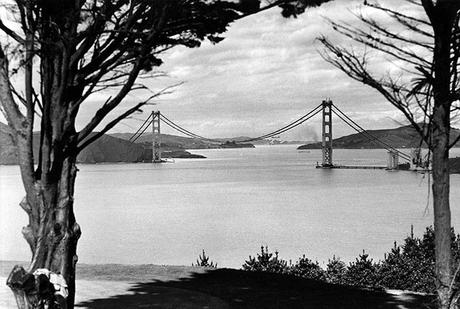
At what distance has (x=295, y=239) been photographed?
24891 mm

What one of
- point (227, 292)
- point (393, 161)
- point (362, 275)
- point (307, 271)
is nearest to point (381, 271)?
point (362, 275)

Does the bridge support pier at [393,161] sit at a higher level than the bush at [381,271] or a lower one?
higher

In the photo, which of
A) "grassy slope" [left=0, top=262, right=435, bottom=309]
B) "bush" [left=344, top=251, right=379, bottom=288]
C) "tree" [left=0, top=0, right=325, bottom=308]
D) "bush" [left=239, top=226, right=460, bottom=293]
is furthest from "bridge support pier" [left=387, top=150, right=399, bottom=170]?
"tree" [left=0, top=0, right=325, bottom=308]

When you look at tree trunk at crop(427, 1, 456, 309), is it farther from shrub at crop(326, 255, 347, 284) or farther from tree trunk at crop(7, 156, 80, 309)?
shrub at crop(326, 255, 347, 284)

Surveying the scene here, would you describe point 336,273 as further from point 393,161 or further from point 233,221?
point 393,161

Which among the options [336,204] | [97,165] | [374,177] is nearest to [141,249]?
[336,204]

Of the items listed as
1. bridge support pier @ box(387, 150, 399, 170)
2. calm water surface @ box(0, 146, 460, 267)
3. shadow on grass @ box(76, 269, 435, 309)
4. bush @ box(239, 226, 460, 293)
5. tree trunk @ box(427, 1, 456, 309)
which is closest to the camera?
tree trunk @ box(427, 1, 456, 309)

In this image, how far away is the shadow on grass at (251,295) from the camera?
775cm

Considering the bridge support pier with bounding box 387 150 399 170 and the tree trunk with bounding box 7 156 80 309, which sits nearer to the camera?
the tree trunk with bounding box 7 156 80 309

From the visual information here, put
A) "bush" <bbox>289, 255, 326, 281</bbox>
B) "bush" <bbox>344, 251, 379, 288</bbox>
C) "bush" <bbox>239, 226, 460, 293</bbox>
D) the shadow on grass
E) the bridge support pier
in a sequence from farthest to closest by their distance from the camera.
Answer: the bridge support pier
"bush" <bbox>289, 255, 326, 281</bbox>
"bush" <bbox>344, 251, 379, 288</bbox>
"bush" <bbox>239, 226, 460, 293</bbox>
the shadow on grass

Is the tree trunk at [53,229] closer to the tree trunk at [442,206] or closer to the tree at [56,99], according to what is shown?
the tree at [56,99]

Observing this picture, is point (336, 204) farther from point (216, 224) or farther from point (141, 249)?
point (141, 249)

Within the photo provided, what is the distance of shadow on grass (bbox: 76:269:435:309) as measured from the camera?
25.4ft

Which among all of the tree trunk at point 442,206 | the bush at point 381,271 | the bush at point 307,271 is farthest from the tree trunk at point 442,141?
the bush at point 307,271
